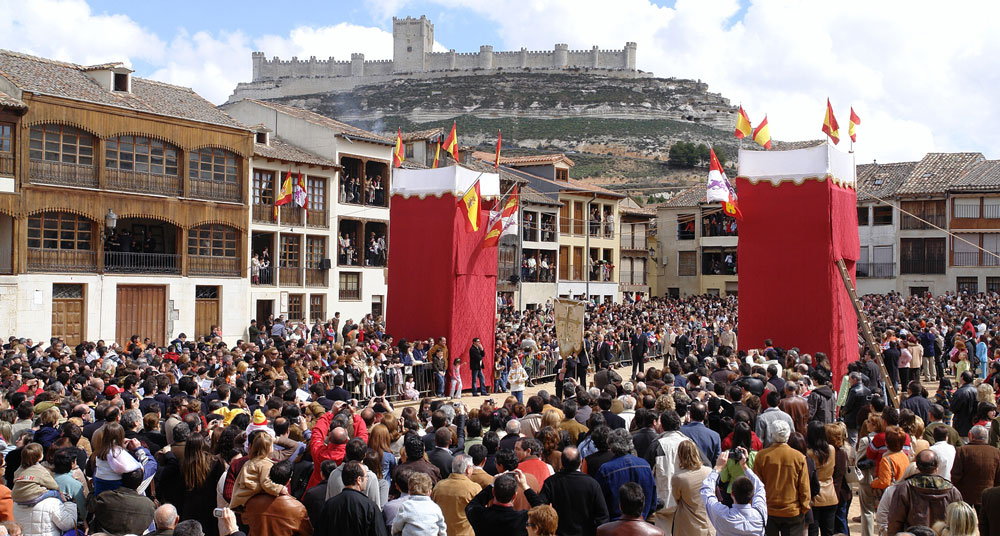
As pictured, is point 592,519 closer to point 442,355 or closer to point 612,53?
point 442,355

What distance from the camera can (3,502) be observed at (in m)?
6.93

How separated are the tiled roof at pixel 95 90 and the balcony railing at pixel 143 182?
2117 mm

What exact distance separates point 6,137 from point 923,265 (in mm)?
42978

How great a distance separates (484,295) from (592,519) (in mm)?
15148

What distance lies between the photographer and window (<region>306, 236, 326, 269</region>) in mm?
36281

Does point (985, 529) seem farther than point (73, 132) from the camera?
No

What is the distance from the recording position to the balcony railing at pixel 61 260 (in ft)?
90.3

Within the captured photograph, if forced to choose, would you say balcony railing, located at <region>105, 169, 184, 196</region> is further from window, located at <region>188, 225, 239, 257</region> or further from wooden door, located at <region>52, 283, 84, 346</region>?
wooden door, located at <region>52, 283, 84, 346</region>

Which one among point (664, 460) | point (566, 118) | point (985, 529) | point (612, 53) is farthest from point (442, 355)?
point (612, 53)

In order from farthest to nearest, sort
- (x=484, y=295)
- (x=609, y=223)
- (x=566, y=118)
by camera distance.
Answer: (x=566, y=118)
(x=609, y=223)
(x=484, y=295)

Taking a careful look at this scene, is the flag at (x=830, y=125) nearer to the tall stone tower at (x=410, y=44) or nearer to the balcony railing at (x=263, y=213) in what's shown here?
the balcony railing at (x=263, y=213)

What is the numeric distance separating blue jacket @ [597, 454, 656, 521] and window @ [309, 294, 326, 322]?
97.6 feet

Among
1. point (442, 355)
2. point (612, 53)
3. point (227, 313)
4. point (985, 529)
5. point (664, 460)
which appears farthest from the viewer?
point (612, 53)

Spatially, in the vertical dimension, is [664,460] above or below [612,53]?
below
